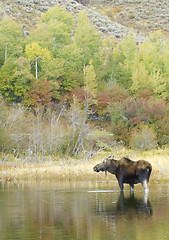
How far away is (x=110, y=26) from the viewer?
4183 inches

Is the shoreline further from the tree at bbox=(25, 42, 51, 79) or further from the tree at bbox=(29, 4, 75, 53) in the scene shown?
the tree at bbox=(29, 4, 75, 53)

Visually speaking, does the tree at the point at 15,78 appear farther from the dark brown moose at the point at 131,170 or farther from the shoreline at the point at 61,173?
the dark brown moose at the point at 131,170

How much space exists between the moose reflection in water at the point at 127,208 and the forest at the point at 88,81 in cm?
2463

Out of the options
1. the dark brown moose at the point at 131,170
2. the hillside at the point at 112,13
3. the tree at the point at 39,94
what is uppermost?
the dark brown moose at the point at 131,170

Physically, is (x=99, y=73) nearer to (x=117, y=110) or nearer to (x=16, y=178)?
(x=117, y=110)

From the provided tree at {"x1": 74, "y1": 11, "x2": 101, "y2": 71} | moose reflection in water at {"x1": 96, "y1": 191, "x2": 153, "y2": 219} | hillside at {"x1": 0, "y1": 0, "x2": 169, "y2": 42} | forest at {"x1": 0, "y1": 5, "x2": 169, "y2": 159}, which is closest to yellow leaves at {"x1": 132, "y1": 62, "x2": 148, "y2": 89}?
forest at {"x1": 0, "y1": 5, "x2": 169, "y2": 159}

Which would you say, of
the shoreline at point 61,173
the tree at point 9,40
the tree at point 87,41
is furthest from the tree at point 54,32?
the shoreline at point 61,173

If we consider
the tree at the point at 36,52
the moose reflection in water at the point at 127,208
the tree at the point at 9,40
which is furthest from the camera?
the tree at the point at 9,40

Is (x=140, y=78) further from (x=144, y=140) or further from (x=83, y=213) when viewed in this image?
(x=83, y=213)

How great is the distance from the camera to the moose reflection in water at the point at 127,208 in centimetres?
1350

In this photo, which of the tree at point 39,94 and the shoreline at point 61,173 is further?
the tree at point 39,94

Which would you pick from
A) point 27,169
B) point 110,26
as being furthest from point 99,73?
point 27,169

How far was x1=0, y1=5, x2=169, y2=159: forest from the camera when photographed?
4894 cm

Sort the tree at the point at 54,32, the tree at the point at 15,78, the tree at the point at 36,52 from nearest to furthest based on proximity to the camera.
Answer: the tree at the point at 15,78, the tree at the point at 36,52, the tree at the point at 54,32
